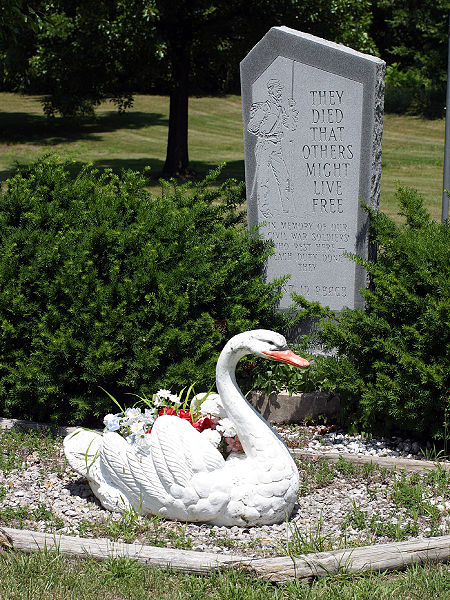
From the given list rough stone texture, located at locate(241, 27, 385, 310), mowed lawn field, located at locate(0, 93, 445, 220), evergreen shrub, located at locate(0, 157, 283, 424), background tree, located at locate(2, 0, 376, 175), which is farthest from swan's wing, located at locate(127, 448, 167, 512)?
background tree, located at locate(2, 0, 376, 175)

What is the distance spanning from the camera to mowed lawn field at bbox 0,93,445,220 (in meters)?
17.8

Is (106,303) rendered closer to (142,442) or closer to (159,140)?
(142,442)

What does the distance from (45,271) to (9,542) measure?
85.2 inches

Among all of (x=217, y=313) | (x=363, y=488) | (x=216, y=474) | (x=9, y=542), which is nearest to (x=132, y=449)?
(x=216, y=474)

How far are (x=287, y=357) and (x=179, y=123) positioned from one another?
45.2 ft

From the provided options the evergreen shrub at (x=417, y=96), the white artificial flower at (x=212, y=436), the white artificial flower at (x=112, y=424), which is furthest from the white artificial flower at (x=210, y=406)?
the evergreen shrub at (x=417, y=96)

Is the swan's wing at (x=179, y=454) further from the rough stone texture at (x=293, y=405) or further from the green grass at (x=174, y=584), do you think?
the rough stone texture at (x=293, y=405)

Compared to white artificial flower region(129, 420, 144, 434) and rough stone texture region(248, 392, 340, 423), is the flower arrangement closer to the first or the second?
white artificial flower region(129, 420, 144, 434)

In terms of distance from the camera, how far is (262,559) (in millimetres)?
3691

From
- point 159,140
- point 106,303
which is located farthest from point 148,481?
point 159,140

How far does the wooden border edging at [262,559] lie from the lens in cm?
367

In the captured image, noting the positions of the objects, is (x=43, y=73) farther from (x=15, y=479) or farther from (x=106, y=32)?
(x=15, y=479)

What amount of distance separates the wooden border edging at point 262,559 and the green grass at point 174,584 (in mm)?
38

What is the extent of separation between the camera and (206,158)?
20.7 meters
